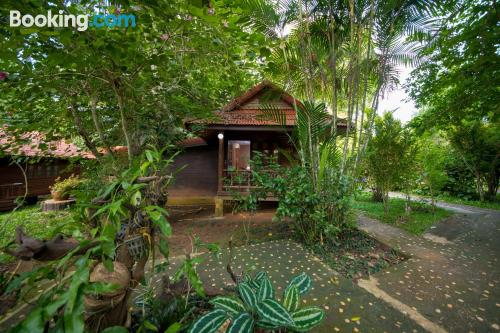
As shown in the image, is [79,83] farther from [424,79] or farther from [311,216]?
[424,79]

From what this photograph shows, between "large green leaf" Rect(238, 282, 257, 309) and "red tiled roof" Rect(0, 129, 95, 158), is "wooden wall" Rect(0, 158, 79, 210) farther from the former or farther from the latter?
"large green leaf" Rect(238, 282, 257, 309)

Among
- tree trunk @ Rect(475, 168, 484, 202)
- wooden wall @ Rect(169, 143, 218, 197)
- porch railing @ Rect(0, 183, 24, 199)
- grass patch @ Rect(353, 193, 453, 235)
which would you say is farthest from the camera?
tree trunk @ Rect(475, 168, 484, 202)

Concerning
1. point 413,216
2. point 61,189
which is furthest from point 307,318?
point 61,189

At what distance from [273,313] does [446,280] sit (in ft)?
11.0

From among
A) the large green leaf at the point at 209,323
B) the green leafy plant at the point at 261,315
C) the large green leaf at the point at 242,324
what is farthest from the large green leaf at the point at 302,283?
the large green leaf at the point at 209,323

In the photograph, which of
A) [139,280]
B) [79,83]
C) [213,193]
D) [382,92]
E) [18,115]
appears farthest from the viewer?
[213,193]

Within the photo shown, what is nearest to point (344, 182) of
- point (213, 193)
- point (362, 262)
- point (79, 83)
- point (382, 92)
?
point (362, 262)

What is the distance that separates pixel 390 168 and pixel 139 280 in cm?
632

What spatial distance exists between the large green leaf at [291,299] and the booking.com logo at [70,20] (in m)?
2.46

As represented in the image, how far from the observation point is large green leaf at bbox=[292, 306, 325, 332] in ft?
3.64

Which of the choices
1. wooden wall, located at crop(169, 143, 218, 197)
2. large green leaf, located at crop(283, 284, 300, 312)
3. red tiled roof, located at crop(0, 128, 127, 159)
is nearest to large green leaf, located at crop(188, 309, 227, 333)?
large green leaf, located at crop(283, 284, 300, 312)

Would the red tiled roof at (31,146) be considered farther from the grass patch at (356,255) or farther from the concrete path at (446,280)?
the concrete path at (446,280)

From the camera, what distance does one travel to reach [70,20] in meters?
1.59

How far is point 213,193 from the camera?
8.77 metres
